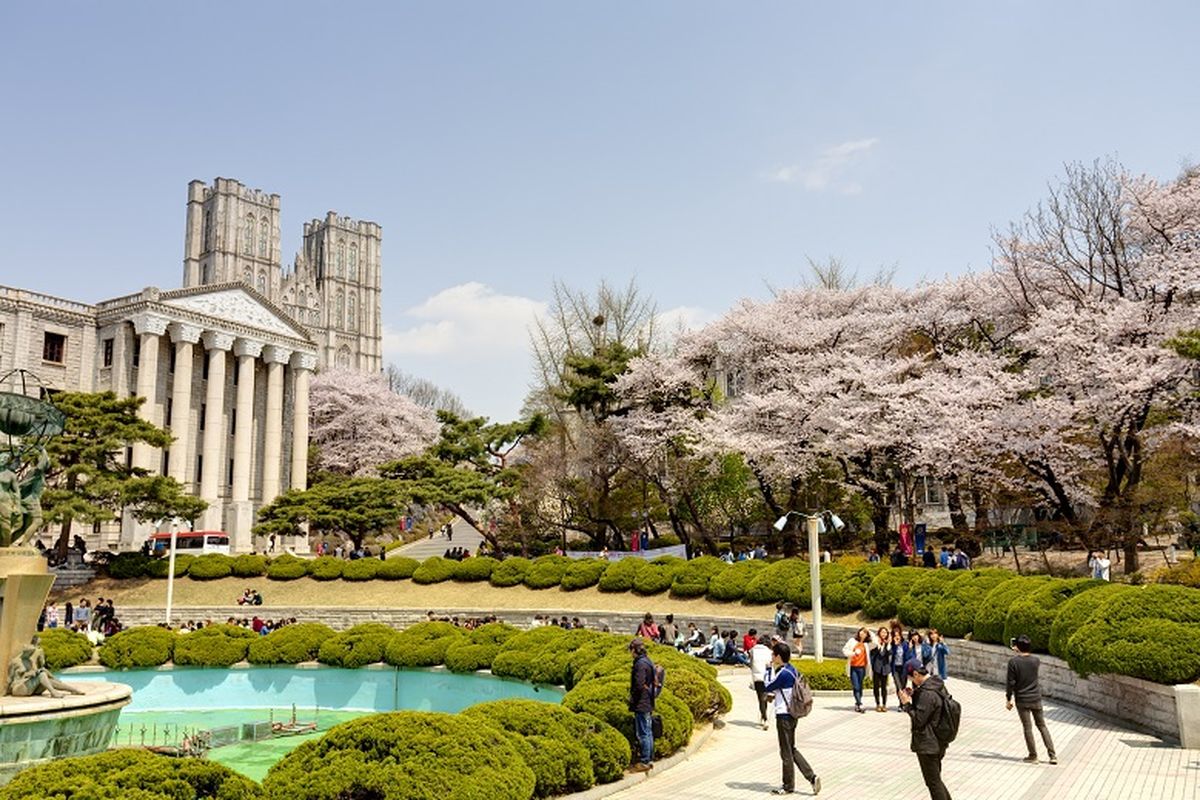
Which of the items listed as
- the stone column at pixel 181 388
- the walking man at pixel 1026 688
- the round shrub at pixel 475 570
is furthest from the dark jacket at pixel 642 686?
the stone column at pixel 181 388

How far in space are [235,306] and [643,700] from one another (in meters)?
57.7

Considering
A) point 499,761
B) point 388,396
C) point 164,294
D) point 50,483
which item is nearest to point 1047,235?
point 499,761

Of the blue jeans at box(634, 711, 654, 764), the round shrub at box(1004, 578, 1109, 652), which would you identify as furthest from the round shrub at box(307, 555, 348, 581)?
the blue jeans at box(634, 711, 654, 764)

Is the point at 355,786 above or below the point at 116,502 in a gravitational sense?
below

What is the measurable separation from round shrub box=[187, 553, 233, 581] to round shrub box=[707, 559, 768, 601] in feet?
77.5

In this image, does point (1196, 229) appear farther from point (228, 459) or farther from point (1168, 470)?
point (228, 459)

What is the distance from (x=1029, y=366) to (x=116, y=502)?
40.3m

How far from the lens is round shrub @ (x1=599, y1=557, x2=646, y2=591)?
108ft

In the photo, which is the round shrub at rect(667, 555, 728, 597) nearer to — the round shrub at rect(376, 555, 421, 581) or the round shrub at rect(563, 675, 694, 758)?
the round shrub at rect(376, 555, 421, 581)

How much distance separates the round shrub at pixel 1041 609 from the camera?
17000mm

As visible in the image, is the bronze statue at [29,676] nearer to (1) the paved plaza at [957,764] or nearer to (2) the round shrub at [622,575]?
(1) the paved plaza at [957,764]

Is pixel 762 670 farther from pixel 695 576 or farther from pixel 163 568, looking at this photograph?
pixel 163 568

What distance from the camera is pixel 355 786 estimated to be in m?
7.95

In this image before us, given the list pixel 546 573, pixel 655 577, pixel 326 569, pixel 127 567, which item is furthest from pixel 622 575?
pixel 127 567
